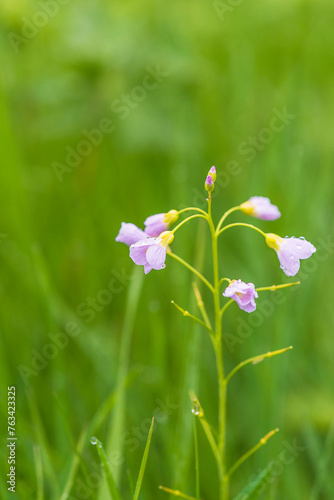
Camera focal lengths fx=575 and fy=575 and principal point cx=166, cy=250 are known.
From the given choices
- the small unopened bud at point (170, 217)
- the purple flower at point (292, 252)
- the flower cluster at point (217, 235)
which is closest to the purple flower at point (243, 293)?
the flower cluster at point (217, 235)

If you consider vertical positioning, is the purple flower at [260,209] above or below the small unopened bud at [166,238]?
above

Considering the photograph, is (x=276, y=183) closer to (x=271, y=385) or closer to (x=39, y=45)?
(x=271, y=385)

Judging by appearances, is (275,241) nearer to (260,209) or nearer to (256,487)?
(260,209)

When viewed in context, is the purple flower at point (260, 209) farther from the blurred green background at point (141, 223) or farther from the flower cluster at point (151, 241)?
the blurred green background at point (141, 223)

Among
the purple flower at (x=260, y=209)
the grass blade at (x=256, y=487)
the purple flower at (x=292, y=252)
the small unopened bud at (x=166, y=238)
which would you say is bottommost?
the grass blade at (x=256, y=487)

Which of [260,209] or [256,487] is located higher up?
[260,209]

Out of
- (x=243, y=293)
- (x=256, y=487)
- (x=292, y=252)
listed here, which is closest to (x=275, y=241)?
(x=292, y=252)

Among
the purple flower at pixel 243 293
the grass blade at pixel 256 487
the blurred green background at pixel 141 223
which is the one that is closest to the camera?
the purple flower at pixel 243 293
